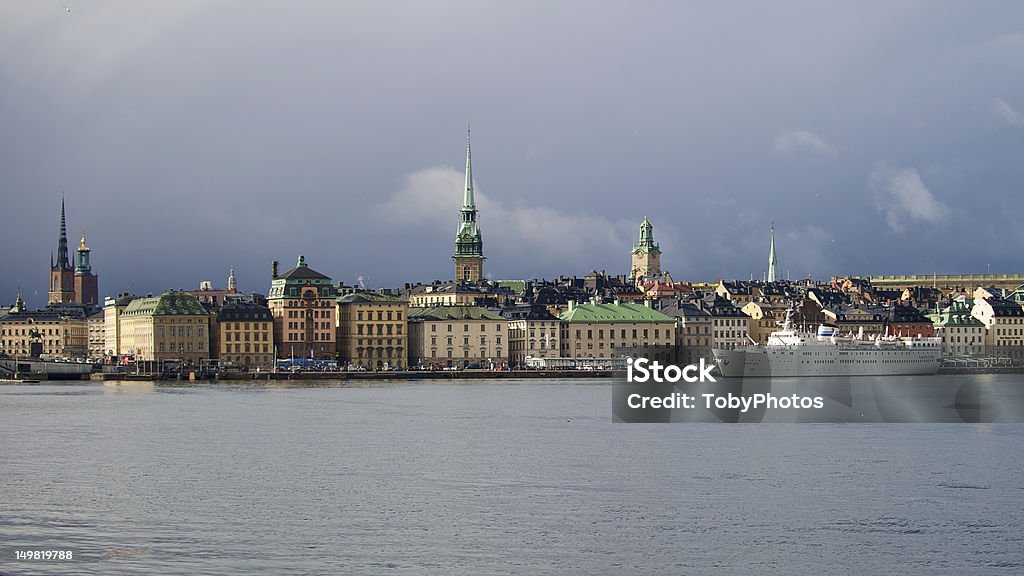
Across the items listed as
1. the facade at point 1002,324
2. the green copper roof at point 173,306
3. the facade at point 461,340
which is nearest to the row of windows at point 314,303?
the green copper roof at point 173,306

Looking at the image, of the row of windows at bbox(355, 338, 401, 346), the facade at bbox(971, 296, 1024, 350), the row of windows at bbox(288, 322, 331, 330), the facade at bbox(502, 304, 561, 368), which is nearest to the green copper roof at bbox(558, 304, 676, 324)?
the facade at bbox(502, 304, 561, 368)

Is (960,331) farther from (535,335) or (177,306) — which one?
(177,306)

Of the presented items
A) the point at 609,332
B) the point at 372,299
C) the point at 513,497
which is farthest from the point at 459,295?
the point at 513,497

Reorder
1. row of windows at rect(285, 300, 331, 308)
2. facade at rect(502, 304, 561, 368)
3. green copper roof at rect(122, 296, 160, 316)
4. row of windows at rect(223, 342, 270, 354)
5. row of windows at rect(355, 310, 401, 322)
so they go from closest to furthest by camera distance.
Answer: row of windows at rect(223, 342, 270, 354), row of windows at rect(285, 300, 331, 308), row of windows at rect(355, 310, 401, 322), green copper roof at rect(122, 296, 160, 316), facade at rect(502, 304, 561, 368)

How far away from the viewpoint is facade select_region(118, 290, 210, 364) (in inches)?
4267

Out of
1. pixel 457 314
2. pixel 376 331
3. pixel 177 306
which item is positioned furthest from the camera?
pixel 457 314

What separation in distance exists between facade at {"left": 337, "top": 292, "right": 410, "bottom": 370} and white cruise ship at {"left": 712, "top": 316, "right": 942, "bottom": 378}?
82.5 feet

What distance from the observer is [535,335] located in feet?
370

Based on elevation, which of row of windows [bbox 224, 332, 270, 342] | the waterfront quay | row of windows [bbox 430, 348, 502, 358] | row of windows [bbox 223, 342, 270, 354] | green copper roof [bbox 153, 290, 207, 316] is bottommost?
the waterfront quay

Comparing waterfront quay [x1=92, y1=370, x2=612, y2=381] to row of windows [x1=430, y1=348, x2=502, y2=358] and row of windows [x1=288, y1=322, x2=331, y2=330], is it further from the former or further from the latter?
row of windows [x1=288, y1=322, x2=331, y2=330]

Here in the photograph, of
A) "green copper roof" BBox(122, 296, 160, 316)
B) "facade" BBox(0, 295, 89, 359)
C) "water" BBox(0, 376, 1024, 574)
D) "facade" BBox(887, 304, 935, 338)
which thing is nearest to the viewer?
"water" BBox(0, 376, 1024, 574)

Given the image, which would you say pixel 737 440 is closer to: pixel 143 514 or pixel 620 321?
pixel 143 514

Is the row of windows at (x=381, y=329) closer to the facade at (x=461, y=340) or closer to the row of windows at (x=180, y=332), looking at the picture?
the facade at (x=461, y=340)

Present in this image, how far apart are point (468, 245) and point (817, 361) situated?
6594cm
